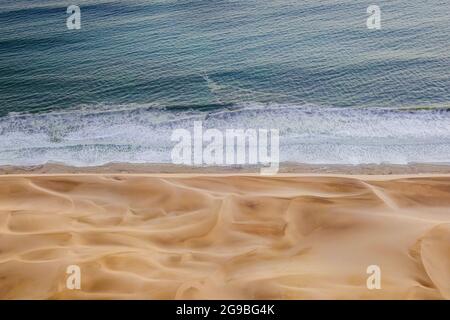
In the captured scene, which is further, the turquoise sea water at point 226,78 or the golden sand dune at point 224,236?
the turquoise sea water at point 226,78

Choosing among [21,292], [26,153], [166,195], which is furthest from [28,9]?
[21,292]
